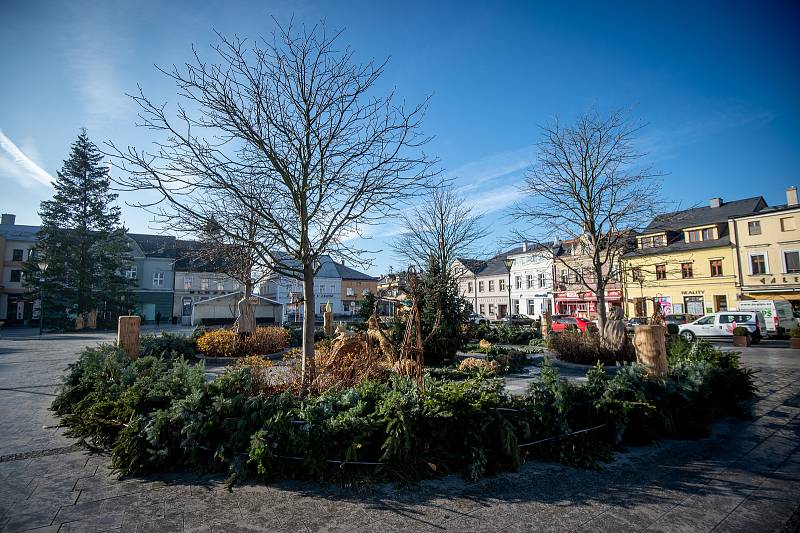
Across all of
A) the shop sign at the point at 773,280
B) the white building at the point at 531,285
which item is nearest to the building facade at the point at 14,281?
the white building at the point at 531,285

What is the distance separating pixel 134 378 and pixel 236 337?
8.12 metres

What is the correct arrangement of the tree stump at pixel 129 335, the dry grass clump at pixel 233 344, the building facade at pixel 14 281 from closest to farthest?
the tree stump at pixel 129 335, the dry grass clump at pixel 233 344, the building facade at pixel 14 281

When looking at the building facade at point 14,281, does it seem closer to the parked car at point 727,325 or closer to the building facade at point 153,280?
the building facade at point 153,280

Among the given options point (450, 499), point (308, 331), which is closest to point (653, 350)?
point (450, 499)

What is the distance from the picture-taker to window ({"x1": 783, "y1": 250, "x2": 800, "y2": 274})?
2939 centimetres

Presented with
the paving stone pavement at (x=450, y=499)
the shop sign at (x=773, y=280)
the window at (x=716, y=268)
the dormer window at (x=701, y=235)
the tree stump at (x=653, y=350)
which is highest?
the dormer window at (x=701, y=235)

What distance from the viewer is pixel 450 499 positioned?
3699mm

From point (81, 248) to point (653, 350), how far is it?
41950 mm

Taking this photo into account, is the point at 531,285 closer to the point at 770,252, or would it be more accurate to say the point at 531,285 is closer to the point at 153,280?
the point at 770,252

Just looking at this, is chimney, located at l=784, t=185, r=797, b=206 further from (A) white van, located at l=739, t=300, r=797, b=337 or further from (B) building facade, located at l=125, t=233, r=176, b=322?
(B) building facade, located at l=125, t=233, r=176, b=322

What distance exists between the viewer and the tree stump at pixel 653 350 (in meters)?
6.26

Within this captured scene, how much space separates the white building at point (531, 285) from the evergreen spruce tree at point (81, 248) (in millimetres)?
42522

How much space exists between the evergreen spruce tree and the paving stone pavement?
117 ft

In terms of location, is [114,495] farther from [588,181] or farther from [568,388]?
[588,181]
